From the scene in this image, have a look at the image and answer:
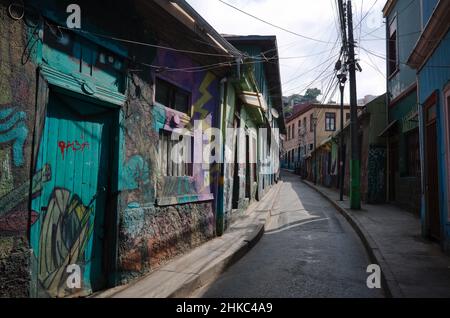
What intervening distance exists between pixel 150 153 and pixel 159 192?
2.16 feet

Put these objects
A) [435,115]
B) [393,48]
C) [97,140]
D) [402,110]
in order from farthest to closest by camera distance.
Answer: [393,48]
[402,110]
[435,115]
[97,140]

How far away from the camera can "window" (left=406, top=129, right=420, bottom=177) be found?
37.0 ft

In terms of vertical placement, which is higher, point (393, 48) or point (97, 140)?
point (393, 48)

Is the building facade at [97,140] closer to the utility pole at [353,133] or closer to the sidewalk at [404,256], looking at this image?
the sidewalk at [404,256]

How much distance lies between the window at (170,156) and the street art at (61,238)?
1.65 metres

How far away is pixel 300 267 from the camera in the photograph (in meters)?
5.90

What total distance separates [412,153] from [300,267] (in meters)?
7.97

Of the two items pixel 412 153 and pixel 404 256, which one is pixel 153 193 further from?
pixel 412 153

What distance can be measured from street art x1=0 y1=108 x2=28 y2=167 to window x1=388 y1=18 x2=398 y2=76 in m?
13.6

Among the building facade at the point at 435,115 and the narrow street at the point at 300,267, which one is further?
the building facade at the point at 435,115

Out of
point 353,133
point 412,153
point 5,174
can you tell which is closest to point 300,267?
point 5,174

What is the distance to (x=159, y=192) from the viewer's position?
5.45 metres

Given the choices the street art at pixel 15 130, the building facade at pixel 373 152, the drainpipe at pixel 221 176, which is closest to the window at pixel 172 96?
the drainpipe at pixel 221 176

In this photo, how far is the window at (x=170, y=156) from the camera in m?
5.68
